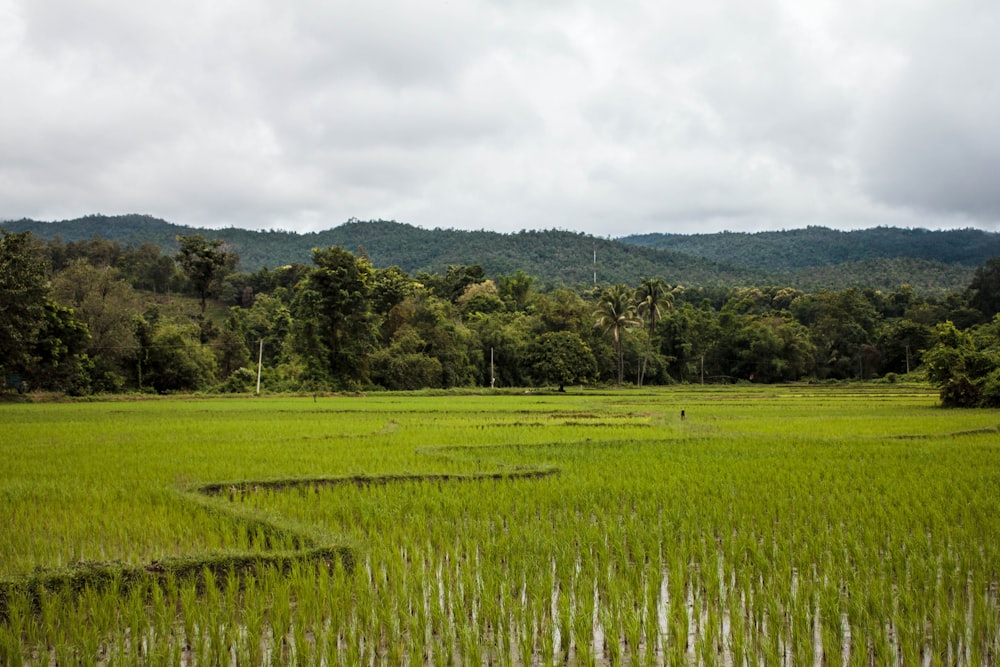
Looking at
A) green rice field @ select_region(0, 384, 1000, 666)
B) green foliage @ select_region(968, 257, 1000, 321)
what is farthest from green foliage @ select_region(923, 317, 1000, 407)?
green foliage @ select_region(968, 257, 1000, 321)

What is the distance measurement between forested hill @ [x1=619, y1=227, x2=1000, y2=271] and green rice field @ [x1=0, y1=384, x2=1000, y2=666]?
6279 inches

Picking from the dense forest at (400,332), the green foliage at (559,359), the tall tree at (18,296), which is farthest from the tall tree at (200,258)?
the green foliage at (559,359)

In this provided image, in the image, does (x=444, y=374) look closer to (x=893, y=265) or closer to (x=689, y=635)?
(x=689, y=635)

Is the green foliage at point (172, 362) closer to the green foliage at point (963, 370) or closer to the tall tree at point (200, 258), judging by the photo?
the tall tree at point (200, 258)

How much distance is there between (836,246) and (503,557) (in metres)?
184

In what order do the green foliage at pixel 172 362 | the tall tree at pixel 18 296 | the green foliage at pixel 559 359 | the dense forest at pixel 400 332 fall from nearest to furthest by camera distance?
the tall tree at pixel 18 296 → the dense forest at pixel 400 332 → the green foliage at pixel 172 362 → the green foliage at pixel 559 359

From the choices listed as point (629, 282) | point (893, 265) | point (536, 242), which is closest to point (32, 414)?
point (629, 282)

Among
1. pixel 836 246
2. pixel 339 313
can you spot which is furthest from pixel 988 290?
pixel 836 246

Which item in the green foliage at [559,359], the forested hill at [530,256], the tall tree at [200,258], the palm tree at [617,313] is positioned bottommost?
the green foliage at [559,359]

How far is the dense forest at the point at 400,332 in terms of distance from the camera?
33.8m

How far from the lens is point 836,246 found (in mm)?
171500

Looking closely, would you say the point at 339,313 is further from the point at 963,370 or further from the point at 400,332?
the point at 963,370

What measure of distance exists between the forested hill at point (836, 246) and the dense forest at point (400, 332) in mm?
96326

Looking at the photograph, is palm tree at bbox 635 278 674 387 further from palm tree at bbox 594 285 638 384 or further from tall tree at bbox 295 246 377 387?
tall tree at bbox 295 246 377 387
